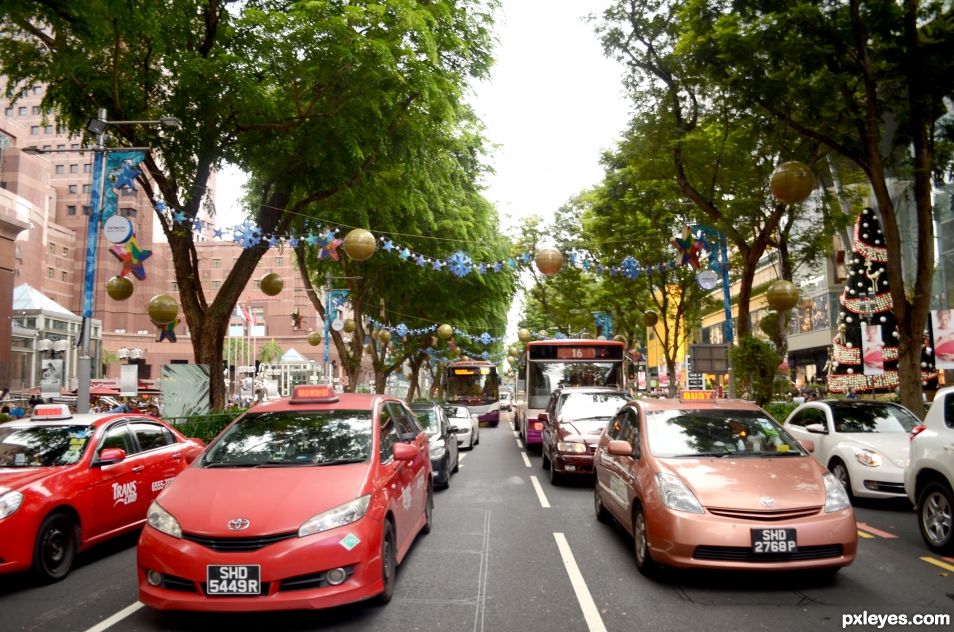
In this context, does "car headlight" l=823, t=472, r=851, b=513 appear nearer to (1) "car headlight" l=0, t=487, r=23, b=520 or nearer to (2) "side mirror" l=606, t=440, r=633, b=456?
(2) "side mirror" l=606, t=440, r=633, b=456

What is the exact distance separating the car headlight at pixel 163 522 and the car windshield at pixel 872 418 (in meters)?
9.56

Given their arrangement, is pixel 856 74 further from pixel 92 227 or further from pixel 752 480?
pixel 92 227

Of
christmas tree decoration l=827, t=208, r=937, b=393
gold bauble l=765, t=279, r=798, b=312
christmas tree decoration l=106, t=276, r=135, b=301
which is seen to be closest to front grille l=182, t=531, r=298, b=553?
christmas tree decoration l=106, t=276, r=135, b=301

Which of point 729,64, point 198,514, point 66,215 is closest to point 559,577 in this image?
point 198,514

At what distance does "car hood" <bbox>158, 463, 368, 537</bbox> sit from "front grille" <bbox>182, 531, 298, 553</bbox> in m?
0.04

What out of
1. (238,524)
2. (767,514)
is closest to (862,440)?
(767,514)

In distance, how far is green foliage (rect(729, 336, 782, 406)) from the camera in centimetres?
1709

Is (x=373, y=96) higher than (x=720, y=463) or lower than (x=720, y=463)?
higher

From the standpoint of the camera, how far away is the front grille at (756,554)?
5445 millimetres

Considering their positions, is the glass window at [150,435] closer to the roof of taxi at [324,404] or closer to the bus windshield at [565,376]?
the roof of taxi at [324,404]

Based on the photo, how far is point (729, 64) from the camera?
11.9 m

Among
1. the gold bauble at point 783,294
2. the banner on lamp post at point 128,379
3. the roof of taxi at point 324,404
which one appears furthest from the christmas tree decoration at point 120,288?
the gold bauble at point 783,294

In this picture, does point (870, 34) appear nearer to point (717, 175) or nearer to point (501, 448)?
point (717, 175)

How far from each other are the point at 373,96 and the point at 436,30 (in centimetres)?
208
